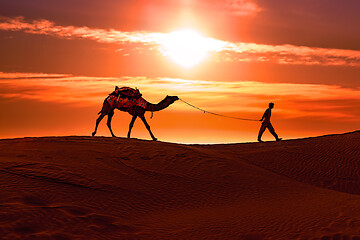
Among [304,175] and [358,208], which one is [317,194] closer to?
[358,208]

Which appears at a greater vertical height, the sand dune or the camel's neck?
the camel's neck

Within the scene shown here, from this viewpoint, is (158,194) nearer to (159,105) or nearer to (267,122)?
(159,105)

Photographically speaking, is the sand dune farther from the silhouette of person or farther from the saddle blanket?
the silhouette of person

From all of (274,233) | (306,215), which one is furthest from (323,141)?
(274,233)

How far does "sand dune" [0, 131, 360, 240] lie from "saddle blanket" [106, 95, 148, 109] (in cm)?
233

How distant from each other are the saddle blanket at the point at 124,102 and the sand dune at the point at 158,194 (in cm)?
233

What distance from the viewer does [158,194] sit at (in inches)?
511

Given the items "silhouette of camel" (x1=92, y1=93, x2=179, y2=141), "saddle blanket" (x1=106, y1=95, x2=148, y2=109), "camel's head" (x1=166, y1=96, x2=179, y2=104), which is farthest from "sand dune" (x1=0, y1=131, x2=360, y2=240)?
"camel's head" (x1=166, y1=96, x2=179, y2=104)

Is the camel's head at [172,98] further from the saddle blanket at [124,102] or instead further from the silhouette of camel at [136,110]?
the saddle blanket at [124,102]

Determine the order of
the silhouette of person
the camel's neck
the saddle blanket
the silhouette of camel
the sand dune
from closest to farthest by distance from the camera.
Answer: the sand dune, the saddle blanket, the silhouette of camel, the camel's neck, the silhouette of person

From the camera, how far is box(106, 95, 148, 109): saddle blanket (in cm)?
2108

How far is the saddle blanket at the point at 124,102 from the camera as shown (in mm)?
21078

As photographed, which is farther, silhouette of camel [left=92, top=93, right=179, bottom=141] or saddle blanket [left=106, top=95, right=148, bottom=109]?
silhouette of camel [left=92, top=93, right=179, bottom=141]

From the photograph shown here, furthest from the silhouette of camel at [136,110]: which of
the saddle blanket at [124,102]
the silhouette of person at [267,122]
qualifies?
the silhouette of person at [267,122]
